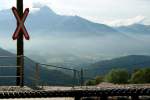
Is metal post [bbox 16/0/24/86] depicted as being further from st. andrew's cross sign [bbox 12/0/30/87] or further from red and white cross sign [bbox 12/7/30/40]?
red and white cross sign [bbox 12/7/30/40]

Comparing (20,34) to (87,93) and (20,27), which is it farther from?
(87,93)

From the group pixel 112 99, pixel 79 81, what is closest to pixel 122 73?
pixel 79 81

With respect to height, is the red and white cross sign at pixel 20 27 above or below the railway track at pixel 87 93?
above

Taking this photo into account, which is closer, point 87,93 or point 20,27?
point 87,93

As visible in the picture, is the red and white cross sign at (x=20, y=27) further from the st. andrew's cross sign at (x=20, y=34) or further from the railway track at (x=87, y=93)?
the railway track at (x=87, y=93)

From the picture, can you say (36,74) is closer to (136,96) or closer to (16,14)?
(16,14)

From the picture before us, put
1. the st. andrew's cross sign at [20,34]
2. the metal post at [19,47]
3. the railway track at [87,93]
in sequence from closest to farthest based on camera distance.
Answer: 1. the railway track at [87,93]
2. the st. andrew's cross sign at [20,34]
3. the metal post at [19,47]

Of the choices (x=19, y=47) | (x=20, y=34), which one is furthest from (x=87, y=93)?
(x=19, y=47)

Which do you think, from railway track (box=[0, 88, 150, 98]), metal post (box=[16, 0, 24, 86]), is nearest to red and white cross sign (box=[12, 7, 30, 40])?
metal post (box=[16, 0, 24, 86])

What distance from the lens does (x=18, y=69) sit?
21.0 metres

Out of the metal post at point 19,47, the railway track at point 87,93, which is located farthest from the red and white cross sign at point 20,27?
the railway track at point 87,93

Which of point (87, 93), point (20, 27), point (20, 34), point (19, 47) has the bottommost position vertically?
point (87, 93)

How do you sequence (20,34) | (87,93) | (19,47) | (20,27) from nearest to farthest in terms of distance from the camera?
(87,93)
(20,27)
(20,34)
(19,47)

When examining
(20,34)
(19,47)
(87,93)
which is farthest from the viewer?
(19,47)
